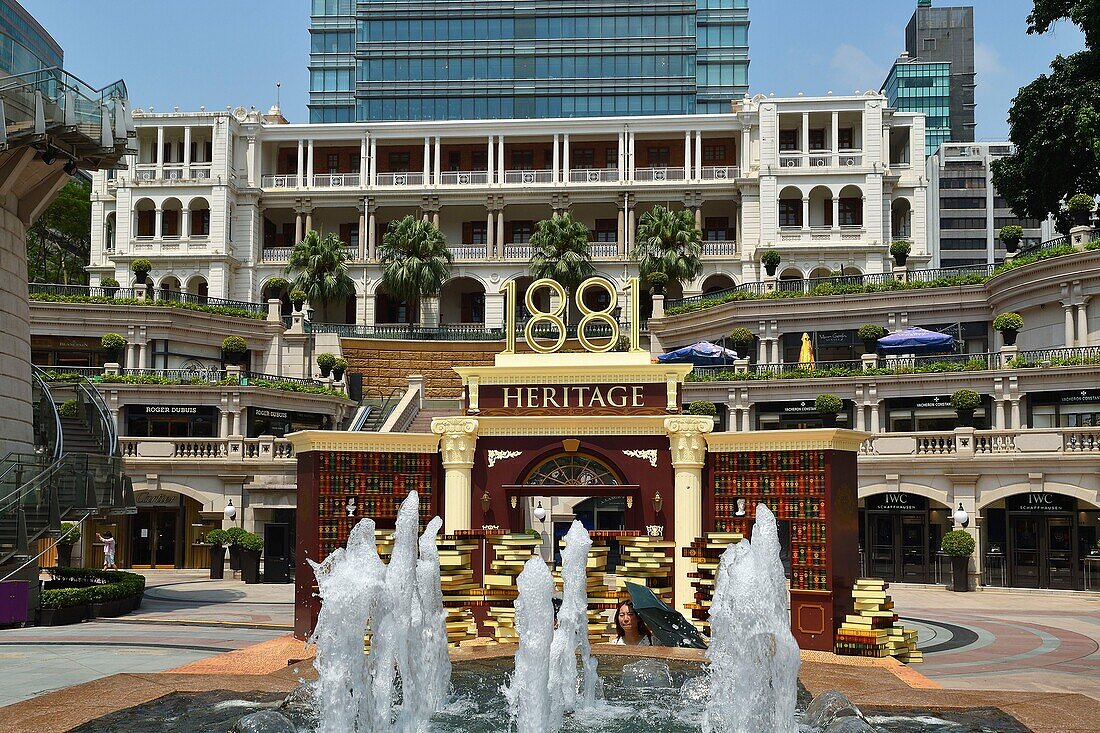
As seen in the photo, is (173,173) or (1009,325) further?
(173,173)

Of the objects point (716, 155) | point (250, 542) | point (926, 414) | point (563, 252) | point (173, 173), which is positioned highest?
point (716, 155)

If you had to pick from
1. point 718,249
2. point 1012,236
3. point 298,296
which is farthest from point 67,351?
point 1012,236

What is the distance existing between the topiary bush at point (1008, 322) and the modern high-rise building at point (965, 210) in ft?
252

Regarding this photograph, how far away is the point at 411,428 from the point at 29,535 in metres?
19.6

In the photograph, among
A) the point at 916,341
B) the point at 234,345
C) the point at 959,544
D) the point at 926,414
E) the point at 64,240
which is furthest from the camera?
the point at 64,240

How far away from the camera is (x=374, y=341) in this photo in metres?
64.2

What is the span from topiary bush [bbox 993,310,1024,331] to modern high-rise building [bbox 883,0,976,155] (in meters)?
116

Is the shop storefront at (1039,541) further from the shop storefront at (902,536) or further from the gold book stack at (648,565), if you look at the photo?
the gold book stack at (648,565)

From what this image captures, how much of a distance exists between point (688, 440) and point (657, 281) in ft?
142

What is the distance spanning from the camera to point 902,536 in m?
39.8

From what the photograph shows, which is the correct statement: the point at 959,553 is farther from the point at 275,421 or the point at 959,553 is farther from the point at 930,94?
the point at 930,94

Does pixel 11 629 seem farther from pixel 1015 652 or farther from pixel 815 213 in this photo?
pixel 815 213

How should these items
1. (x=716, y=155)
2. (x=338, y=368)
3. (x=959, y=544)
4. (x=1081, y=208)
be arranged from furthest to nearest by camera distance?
(x=716, y=155) → (x=338, y=368) → (x=1081, y=208) → (x=959, y=544)

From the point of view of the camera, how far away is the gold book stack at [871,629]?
19578mm
